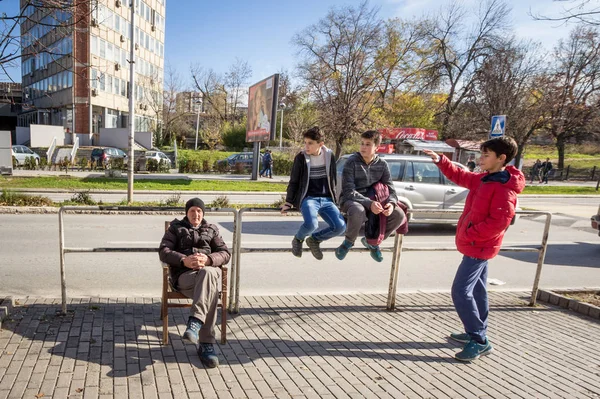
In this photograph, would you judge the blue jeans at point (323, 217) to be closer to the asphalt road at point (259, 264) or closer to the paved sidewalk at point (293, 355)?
the paved sidewalk at point (293, 355)

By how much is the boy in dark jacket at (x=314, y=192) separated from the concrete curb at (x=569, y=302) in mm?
3630

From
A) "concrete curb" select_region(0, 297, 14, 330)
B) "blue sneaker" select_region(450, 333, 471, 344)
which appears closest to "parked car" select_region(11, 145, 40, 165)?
"concrete curb" select_region(0, 297, 14, 330)

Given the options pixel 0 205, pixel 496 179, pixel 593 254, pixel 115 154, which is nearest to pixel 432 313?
pixel 496 179

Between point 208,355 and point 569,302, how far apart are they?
501cm

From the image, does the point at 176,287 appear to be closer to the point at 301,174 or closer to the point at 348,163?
the point at 301,174

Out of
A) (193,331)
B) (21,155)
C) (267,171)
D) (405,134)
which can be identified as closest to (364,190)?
(193,331)

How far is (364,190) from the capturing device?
→ 15.5 feet

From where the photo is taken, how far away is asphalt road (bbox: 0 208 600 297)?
21.0 feet

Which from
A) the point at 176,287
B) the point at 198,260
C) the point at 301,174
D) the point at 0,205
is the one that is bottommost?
the point at 0,205

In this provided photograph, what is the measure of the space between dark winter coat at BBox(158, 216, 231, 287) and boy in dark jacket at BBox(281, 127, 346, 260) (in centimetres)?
79

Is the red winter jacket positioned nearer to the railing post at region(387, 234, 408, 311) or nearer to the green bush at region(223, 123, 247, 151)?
the railing post at region(387, 234, 408, 311)

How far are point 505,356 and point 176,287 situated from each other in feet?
11.0

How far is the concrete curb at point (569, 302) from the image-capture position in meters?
5.71

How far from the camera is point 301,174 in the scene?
476cm
